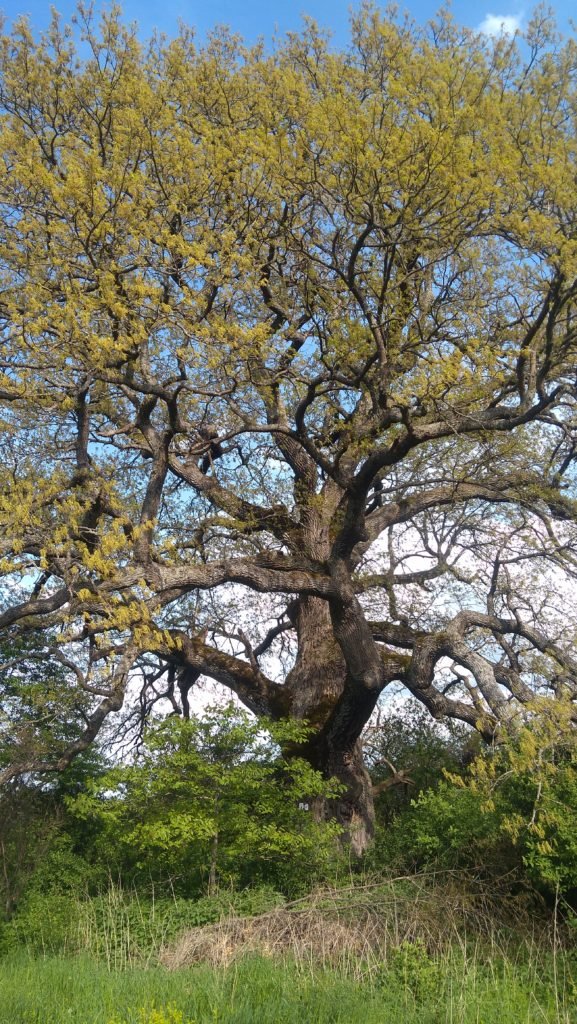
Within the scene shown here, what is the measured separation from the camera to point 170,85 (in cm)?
958

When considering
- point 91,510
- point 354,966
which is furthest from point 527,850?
point 91,510

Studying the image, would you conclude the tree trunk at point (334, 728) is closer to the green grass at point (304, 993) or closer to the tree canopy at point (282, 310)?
the tree canopy at point (282, 310)

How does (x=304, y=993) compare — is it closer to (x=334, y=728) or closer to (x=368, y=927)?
(x=368, y=927)

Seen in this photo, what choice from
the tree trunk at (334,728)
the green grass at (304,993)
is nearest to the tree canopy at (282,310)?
the tree trunk at (334,728)

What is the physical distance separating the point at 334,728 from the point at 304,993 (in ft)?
17.9

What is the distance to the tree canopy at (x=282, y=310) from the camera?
25.9 feet

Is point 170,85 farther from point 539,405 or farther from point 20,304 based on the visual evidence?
point 539,405

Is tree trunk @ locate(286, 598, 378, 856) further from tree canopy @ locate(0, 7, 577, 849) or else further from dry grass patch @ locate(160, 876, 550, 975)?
dry grass patch @ locate(160, 876, 550, 975)

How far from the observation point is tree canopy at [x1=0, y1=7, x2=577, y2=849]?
7895mm

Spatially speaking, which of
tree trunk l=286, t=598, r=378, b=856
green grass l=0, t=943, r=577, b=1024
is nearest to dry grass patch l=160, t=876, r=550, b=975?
green grass l=0, t=943, r=577, b=1024

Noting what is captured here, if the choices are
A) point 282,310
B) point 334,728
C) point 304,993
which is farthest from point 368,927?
point 282,310

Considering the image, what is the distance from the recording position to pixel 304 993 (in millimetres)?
5445

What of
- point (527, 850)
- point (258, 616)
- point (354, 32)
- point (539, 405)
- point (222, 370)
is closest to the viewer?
point (527, 850)

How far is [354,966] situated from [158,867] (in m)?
3.47
